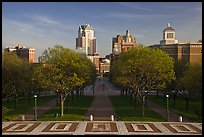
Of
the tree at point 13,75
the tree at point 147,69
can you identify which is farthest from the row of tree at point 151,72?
the tree at point 13,75

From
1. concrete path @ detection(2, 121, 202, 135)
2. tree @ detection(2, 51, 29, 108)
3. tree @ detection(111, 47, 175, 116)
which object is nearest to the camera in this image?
concrete path @ detection(2, 121, 202, 135)

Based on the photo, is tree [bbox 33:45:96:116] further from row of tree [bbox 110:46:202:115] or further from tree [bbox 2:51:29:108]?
tree [bbox 2:51:29:108]

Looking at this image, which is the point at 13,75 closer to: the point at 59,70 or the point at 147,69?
the point at 59,70

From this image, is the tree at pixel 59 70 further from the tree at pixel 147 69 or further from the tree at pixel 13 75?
the tree at pixel 13 75

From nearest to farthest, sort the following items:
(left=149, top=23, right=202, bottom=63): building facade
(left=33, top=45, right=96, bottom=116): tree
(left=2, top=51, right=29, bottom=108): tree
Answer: (left=33, top=45, right=96, bottom=116): tree
(left=2, top=51, right=29, bottom=108): tree
(left=149, top=23, right=202, bottom=63): building facade

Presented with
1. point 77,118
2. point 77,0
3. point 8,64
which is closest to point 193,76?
point 77,118

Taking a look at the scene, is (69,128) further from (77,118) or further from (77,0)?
(77,0)

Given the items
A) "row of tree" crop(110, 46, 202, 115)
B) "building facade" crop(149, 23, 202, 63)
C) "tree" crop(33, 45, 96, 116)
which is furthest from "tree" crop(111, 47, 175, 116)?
"building facade" crop(149, 23, 202, 63)

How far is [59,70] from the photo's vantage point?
98.3 ft

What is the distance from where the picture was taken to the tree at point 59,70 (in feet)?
98.5

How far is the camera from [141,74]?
3183cm

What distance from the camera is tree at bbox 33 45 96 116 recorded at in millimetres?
30031

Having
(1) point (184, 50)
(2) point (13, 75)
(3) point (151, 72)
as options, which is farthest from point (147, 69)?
(1) point (184, 50)

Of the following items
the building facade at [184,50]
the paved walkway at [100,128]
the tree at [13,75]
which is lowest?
the paved walkway at [100,128]
